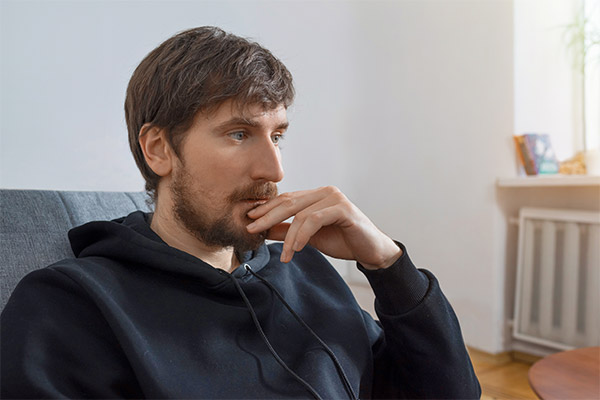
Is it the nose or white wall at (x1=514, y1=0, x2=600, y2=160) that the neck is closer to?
the nose

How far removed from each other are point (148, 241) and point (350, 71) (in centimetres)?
253

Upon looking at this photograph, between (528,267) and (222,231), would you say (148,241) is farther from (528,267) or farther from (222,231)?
(528,267)

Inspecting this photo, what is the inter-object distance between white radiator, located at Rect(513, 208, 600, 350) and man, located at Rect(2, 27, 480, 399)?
160 cm

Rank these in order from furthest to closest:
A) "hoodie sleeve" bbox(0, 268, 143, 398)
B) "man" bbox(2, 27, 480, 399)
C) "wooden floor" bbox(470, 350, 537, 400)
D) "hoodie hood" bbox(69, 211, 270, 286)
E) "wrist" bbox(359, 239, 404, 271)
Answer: "wooden floor" bbox(470, 350, 537, 400) → "wrist" bbox(359, 239, 404, 271) → "hoodie hood" bbox(69, 211, 270, 286) → "man" bbox(2, 27, 480, 399) → "hoodie sleeve" bbox(0, 268, 143, 398)

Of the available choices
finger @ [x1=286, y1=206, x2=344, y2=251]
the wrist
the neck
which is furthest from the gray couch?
the wrist

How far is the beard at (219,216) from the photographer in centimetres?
102

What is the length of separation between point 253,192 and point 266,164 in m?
0.06

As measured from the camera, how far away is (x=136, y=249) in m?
0.95

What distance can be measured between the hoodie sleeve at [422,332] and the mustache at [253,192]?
25 centimetres

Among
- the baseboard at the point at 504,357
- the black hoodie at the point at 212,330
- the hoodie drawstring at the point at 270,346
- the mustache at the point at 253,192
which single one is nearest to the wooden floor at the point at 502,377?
the baseboard at the point at 504,357

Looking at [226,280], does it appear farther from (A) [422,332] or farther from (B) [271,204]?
(A) [422,332]

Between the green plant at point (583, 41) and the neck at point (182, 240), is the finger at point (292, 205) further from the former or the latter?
the green plant at point (583, 41)

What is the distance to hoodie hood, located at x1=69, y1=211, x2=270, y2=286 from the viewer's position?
0.95 metres

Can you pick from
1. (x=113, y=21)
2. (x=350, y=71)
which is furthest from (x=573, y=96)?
(x=113, y=21)
